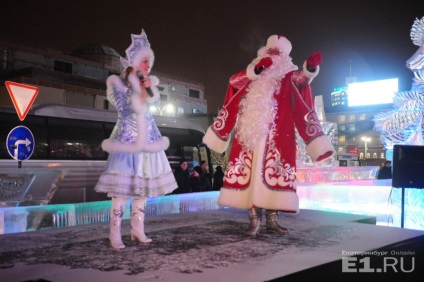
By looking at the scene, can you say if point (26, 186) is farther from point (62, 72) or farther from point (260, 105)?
point (62, 72)

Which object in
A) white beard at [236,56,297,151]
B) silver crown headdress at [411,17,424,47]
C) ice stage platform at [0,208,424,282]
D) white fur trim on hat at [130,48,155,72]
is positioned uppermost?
silver crown headdress at [411,17,424,47]

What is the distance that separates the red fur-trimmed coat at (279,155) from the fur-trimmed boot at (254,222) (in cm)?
8

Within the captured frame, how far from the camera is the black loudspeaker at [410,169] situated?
229 inches

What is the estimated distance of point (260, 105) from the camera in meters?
4.59

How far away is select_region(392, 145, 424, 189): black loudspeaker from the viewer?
19.1ft

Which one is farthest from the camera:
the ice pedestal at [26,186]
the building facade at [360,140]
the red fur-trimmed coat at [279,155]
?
the building facade at [360,140]

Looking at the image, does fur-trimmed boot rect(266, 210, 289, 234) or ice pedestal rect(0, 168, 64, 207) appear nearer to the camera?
fur-trimmed boot rect(266, 210, 289, 234)

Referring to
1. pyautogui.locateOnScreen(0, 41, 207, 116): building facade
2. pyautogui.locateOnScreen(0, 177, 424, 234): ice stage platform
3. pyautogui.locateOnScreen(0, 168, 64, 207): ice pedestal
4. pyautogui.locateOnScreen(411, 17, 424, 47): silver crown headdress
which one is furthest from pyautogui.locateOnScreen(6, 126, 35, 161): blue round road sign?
pyautogui.locateOnScreen(0, 41, 207, 116): building facade

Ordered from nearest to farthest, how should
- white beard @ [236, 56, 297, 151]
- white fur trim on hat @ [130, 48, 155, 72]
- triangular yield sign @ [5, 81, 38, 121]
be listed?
1. white fur trim on hat @ [130, 48, 155, 72]
2. white beard @ [236, 56, 297, 151]
3. triangular yield sign @ [5, 81, 38, 121]

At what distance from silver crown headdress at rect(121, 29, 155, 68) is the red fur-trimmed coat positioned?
131 centimetres

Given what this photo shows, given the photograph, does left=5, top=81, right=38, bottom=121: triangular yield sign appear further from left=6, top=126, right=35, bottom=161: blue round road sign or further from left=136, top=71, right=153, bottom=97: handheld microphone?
left=136, top=71, right=153, bottom=97: handheld microphone

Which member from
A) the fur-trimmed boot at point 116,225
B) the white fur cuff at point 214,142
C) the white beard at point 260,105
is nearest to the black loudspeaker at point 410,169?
the white beard at point 260,105

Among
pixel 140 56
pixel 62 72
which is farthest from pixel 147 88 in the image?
pixel 62 72

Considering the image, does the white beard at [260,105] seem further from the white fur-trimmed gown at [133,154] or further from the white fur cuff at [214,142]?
the white fur-trimmed gown at [133,154]
